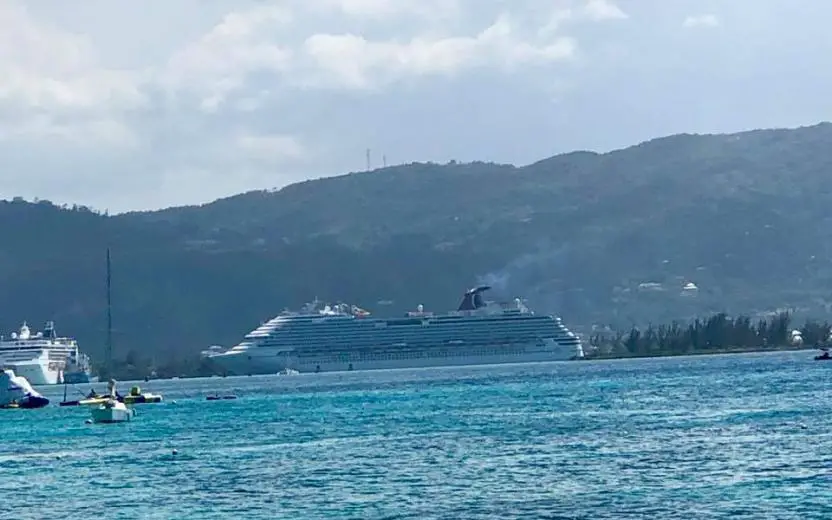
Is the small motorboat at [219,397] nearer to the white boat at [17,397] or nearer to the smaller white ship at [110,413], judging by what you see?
the white boat at [17,397]

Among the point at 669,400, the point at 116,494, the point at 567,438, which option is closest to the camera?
the point at 116,494

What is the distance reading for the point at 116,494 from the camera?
54719mm

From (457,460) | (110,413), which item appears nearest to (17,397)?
(110,413)

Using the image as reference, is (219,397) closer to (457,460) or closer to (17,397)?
(17,397)

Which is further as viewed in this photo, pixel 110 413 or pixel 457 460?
pixel 110 413

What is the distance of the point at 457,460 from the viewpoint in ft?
193

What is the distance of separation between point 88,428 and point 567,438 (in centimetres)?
3419

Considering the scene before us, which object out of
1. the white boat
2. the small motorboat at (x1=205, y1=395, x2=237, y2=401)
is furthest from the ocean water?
the small motorboat at (x1=205, y1=395, x2=237, y2=401)

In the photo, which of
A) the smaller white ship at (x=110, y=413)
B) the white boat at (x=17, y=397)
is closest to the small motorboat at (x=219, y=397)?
the white boat at (x=17, y=397)

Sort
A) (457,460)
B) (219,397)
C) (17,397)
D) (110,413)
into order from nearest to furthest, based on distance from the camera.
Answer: (457,460)
(110,413)
(17,397)
(219,397)

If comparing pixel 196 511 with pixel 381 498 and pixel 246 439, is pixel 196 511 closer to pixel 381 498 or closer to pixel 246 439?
pixel 381 498

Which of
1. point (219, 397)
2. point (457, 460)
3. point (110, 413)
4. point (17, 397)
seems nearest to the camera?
point (457, 460)

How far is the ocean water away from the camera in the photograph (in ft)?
153

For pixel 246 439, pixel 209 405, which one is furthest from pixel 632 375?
pixel 246 439
